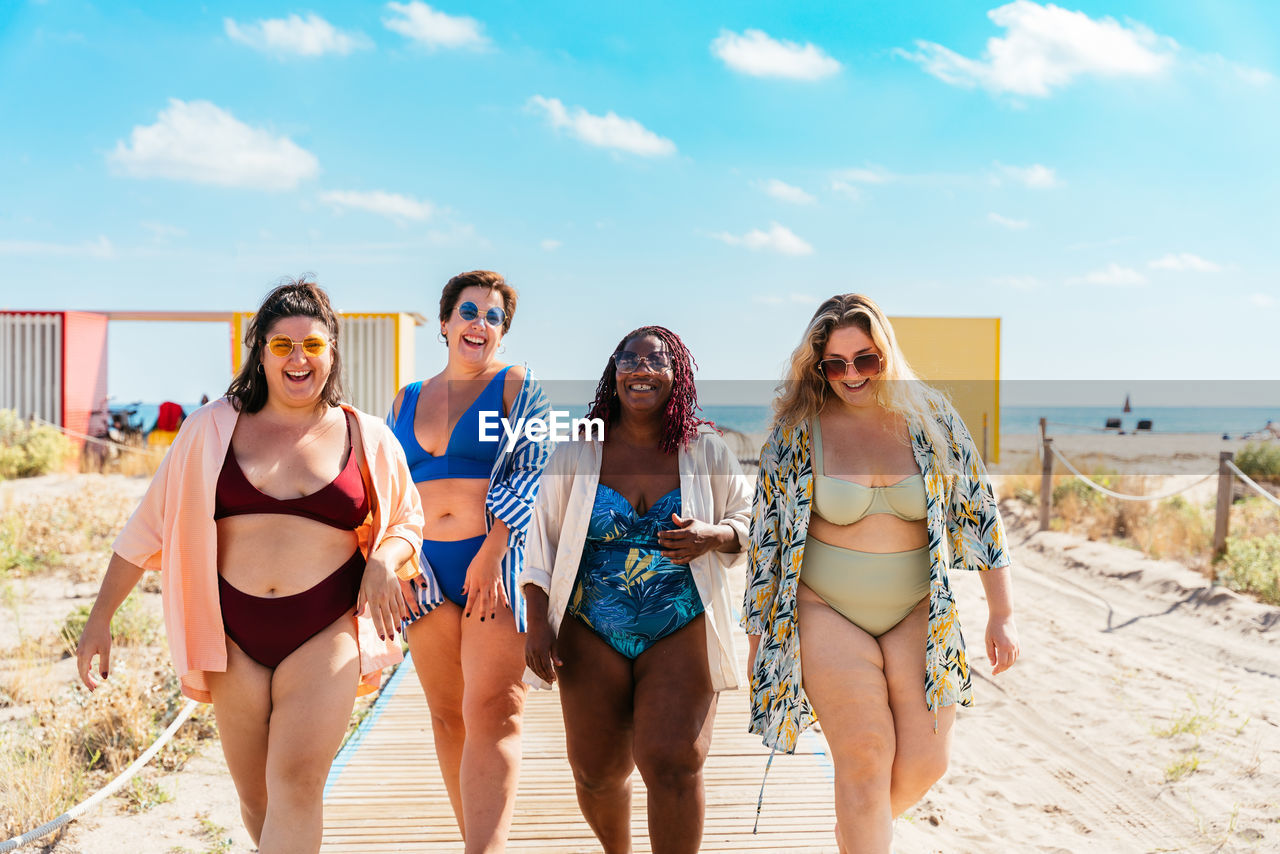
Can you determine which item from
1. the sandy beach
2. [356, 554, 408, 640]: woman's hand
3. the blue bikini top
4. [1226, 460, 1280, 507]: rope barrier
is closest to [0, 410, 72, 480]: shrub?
the sandy beach

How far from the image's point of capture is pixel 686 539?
2.96 m

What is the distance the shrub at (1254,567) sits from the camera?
887 cm

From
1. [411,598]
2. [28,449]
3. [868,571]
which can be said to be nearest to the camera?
[868,571]

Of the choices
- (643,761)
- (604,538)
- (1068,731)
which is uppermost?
(604,538)

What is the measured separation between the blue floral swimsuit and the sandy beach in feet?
6.68

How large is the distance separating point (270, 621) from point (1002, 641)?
2.25 meters

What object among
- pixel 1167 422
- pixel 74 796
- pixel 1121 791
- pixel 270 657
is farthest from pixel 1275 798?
pixel 1167 422

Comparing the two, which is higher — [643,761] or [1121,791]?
[643,761]

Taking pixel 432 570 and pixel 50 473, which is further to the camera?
pixel 50 473

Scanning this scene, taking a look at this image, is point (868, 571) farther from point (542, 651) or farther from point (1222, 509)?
point (1222, 509)

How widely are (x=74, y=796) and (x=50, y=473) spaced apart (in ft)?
47.0

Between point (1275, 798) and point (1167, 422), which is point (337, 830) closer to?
point (1275, 798)

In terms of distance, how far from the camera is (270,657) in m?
2.69

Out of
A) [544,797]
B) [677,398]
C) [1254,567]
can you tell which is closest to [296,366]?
[677,398]
